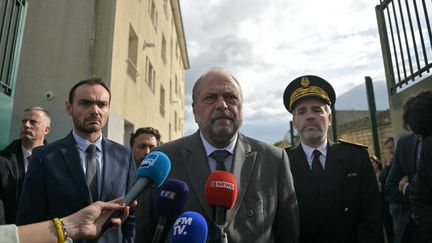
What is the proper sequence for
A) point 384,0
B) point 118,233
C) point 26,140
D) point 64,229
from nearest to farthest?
point 64,229
point 118,233
point 26,140
point 384,0

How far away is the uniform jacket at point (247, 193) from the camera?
1.81 m

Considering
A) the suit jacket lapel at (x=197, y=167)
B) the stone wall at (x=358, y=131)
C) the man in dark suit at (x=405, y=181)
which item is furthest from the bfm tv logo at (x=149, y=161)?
the stone wall at (x=358, y=131)

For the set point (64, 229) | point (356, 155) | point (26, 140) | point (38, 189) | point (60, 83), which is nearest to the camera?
point (64, 229)

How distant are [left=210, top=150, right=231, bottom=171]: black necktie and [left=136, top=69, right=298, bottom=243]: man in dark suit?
0.04m

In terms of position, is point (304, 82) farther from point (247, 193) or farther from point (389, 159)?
point (389, 159)

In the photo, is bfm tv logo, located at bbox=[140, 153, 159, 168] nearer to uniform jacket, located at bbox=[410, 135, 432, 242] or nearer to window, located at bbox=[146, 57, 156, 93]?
uniform jacket, located at bbox=[410, 135, 432, 242]

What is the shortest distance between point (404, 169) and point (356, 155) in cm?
84

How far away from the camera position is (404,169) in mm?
3160

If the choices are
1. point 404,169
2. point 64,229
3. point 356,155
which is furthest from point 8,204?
point 404,169

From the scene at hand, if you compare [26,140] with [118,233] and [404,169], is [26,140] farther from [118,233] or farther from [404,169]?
[404,169]

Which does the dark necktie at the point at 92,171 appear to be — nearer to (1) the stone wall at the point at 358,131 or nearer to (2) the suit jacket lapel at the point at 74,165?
(2) the suit jacket lapel at the point at 74,165

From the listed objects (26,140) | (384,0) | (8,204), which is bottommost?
(8,204)

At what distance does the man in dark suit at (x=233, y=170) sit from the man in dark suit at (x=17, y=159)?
5.48ft

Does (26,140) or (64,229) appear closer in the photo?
(64,229)
